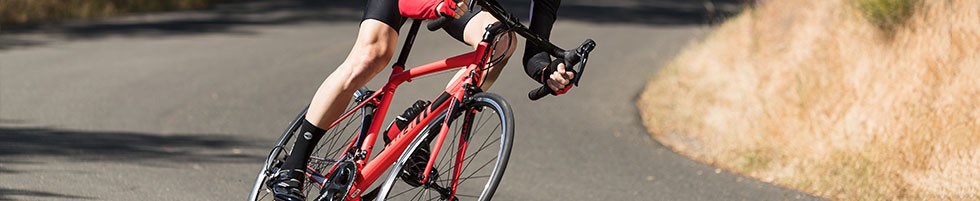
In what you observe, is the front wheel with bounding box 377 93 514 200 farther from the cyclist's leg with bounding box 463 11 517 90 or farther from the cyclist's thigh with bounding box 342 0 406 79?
the cyclist's thigh with bounding box 342 0 406 79

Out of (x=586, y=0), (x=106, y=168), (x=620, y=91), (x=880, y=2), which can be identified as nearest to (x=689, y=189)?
(x=880, y=2)

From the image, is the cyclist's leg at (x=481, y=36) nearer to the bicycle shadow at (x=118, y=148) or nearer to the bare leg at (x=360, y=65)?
the bare leg at (x=360, y=65)

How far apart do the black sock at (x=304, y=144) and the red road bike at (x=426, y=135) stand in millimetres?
67

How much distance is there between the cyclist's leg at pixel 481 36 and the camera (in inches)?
197

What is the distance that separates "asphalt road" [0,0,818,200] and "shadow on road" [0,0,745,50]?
82mm

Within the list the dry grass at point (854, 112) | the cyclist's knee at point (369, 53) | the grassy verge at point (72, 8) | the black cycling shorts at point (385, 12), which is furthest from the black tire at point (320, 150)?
the grassy verge at point (72, 8)

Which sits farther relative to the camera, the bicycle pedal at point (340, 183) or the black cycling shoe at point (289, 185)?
the black cycling shoe at point (289, 185)

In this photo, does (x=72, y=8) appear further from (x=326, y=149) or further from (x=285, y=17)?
(x=326, y=149)

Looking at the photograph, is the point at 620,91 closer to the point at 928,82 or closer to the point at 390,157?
the point at 928,82

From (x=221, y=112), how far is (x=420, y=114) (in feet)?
19.3

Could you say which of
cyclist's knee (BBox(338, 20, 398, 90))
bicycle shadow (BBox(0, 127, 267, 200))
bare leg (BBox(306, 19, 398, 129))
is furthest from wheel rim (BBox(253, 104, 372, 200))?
bicycle shadow (BBox(0, 127, 267, 200))

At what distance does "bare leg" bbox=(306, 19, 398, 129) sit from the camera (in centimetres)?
Result: 495

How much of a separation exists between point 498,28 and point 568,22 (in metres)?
17.8

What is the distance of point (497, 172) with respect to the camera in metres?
4.48
